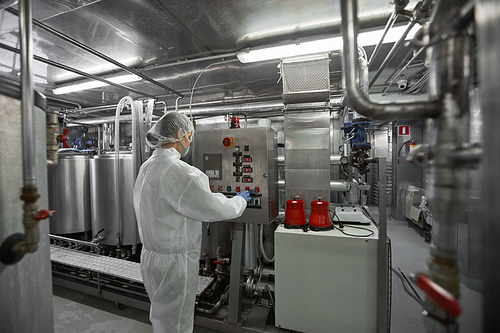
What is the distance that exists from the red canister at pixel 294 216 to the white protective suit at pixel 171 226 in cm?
50

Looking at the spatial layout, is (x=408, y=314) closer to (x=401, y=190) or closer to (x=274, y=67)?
(x=274, y=67)

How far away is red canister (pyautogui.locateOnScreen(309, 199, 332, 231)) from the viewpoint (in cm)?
161

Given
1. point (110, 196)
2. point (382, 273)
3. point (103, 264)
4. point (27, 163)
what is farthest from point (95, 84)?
point (382, 273)

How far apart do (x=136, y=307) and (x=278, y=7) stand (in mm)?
2827

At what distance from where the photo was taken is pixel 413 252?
10.5ft

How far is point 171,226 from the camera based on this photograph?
4.51 feet

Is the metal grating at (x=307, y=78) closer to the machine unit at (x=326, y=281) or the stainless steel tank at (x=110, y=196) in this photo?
the machine unit at (x=326, y=281)

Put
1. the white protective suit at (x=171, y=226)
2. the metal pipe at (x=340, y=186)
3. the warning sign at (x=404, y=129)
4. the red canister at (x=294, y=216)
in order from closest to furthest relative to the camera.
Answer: the white protective suit at (x=171, y=226) → the red canister at (x=294, y=216) → the metal pipe at (x=340, y=186) → the warning sign at (x=404, y=129)

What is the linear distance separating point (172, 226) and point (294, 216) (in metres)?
0.90

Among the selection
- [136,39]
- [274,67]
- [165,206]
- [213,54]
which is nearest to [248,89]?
[274,67]

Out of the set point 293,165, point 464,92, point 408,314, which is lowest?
point 408,314

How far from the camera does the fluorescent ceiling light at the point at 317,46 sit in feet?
5.12

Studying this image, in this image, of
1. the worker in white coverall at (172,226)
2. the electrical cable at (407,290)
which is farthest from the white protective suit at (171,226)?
the electrical cable at (407,290)

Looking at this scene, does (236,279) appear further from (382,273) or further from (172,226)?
Result: (382,273)
